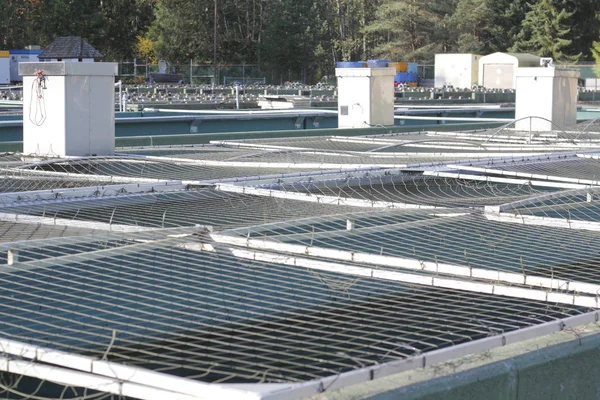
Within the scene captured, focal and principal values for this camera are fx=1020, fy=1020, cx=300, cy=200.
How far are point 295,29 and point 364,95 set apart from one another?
193ft

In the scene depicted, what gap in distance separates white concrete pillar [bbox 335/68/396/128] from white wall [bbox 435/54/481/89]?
35.6m

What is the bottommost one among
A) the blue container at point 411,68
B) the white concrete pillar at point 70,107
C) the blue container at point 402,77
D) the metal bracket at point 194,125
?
the metal bracket at point 194,125

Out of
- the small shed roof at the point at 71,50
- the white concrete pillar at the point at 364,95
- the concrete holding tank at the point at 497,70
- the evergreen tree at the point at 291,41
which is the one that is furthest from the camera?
the evergreen tree at the point at 291,41

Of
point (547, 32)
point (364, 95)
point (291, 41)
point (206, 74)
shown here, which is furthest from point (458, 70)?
point (364, 95)

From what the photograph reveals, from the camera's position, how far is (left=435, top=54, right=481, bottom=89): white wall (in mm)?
53250

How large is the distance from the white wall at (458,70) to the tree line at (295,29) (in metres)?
18.4

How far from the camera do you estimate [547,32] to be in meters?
71.9

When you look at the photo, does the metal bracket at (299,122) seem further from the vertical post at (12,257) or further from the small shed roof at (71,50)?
the small shed roof at (71,50)

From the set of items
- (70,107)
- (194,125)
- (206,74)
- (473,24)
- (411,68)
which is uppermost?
(473,24)

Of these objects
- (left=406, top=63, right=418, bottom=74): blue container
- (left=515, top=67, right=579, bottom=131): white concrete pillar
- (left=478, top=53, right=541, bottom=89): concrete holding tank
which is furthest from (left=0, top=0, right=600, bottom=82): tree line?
(left=515, top=67, right=579, bottom=131): white concrete pillar

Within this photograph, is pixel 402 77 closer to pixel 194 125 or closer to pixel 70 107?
pixel 194 125

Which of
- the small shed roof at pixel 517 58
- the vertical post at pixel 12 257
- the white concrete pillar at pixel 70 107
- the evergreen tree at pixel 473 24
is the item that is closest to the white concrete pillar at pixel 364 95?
the white concrete pillar at pixel 70 107

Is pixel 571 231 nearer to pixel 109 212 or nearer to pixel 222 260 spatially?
pixel 222 260

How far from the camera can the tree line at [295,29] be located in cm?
7306
